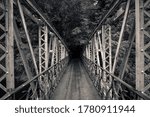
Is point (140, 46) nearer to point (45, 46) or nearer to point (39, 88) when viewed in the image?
point (39, 88)

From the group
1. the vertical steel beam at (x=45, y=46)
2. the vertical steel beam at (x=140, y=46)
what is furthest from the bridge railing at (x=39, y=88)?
the vertical steel beam at (x=140, y=46)

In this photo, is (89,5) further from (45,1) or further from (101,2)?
(45,1)

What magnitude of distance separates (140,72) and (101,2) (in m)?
19.3

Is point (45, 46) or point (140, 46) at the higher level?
point (45, 46)

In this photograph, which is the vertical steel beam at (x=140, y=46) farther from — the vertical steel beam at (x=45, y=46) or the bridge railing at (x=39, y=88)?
the vertical steel beam at (x=45, y=46)

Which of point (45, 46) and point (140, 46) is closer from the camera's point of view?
point (140, 46)

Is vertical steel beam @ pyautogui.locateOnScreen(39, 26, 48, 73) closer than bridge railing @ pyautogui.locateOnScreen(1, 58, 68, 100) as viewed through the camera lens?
No

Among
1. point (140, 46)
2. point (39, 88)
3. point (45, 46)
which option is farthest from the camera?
point (45, 46)

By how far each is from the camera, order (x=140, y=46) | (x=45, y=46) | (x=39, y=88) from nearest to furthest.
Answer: (x=140, y=46) → (x=39, y=88) → (x=45, y=46)

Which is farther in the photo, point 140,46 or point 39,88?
point 39,88

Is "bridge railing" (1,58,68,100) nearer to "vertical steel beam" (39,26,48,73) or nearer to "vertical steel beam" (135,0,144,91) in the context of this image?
"vertical steel beam" (39,26,48,73)

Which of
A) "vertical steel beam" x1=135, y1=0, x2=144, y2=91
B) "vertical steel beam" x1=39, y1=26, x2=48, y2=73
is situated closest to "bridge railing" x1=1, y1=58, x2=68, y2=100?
"vertical steel beam" x1=39, y1=26, x2=48, y2=73

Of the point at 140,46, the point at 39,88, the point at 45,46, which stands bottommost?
the point at 39,88

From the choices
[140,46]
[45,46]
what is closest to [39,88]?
[140,46]
